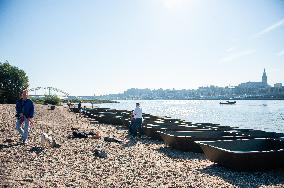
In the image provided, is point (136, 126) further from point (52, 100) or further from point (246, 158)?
point (52, 100)

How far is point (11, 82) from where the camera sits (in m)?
67.1

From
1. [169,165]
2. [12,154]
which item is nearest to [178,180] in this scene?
[169,165]

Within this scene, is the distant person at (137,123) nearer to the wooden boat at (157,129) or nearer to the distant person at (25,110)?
the wooden boat at (157,129)

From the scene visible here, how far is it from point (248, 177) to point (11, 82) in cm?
6491

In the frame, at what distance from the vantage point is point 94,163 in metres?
12.6

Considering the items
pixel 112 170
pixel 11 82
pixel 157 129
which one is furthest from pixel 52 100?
pixel 112 170

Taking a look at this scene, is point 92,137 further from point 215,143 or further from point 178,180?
Result: point 178,180

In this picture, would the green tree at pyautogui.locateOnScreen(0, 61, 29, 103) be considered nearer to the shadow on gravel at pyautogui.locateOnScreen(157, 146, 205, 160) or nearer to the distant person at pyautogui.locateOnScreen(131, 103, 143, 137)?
the distant person at pyautogui.locateOnScreen(131, 103, 143, 137)

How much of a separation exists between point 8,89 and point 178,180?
62.4 m

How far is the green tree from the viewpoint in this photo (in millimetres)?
63725

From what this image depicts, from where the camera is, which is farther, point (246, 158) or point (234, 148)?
point (234, 148)

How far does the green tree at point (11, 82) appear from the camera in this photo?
63.7 meters

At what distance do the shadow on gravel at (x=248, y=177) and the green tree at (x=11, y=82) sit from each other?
188 feet

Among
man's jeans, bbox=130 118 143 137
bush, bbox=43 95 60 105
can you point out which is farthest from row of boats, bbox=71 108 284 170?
bush, bbox=43 95 60 105
